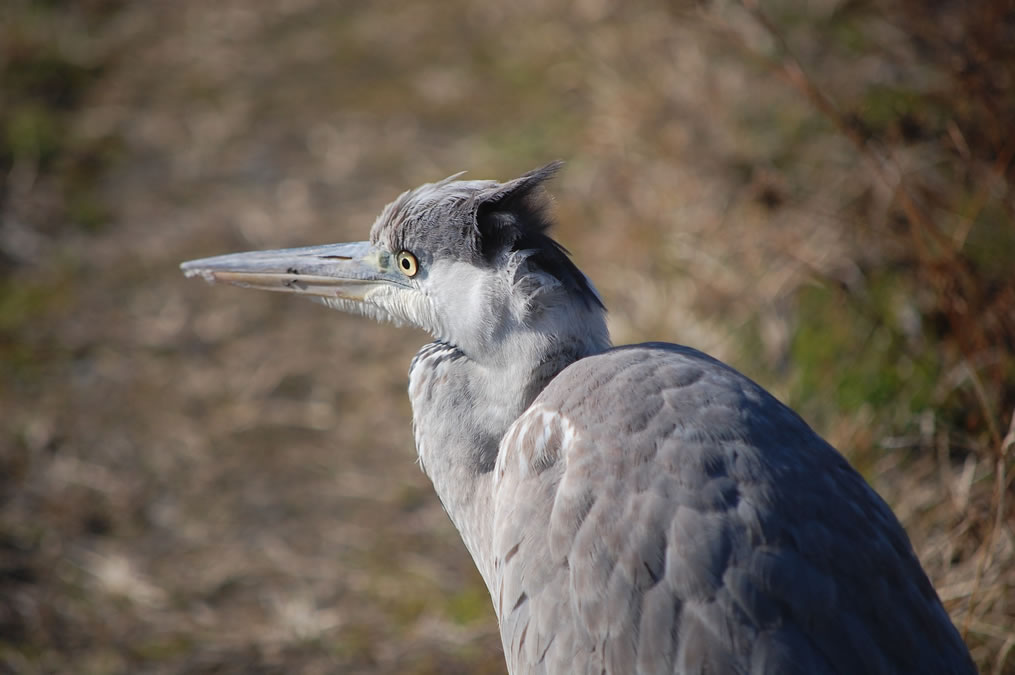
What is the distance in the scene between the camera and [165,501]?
4.31m

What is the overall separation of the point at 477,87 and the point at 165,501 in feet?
12.7

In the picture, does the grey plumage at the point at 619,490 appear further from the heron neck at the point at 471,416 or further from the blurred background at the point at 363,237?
the blurred background at the point at 363,237

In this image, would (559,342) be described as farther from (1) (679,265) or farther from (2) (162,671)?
(1) (679,265)

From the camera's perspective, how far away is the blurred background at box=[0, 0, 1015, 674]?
356cm

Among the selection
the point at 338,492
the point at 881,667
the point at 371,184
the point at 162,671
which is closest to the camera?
the point at 881,667

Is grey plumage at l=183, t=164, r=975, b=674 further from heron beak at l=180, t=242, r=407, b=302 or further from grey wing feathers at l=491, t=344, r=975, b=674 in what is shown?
heron beak at l=180, t=242, r=407, b=302

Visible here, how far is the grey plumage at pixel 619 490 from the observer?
6.87 feet

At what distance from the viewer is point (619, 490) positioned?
88.5 inches

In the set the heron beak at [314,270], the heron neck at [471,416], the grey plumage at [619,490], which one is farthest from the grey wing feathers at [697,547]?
the heron beak at [314,270]

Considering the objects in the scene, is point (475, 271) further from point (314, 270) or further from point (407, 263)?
point (314, 270)

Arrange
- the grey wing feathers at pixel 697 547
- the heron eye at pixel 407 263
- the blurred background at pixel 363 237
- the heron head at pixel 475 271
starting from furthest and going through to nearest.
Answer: the blurred background at pixel 363 237 → the heron eye at pixel 407 263 → the heron head at pixel 475 271 → the grey wing feathers at pixel 697 547

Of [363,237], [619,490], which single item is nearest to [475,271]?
[619,490]

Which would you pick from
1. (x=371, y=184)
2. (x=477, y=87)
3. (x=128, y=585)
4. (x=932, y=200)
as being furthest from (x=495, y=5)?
(x=128, y=585)

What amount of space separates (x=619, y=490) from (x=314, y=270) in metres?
1.31
